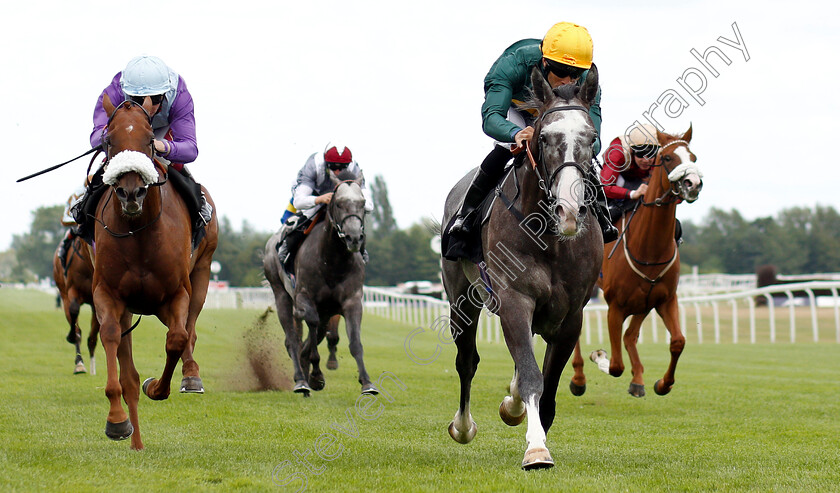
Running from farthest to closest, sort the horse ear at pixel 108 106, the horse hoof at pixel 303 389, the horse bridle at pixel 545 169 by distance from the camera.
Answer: the horse hoof at pixel 303 389, the horse ear at pixel 108 106, the horse bridle at pixel 545 169

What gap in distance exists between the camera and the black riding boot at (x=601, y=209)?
5840 mm

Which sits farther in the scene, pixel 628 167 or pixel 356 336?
pixel 628 167

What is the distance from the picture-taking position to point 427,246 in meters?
75.2

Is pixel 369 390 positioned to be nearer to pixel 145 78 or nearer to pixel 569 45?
pixel 145 78

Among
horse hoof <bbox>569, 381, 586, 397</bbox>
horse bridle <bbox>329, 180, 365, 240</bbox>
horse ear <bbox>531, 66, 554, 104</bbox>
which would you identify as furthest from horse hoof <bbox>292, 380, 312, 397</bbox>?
horse ear <bbox>531, 66, 554, 104</bbox>

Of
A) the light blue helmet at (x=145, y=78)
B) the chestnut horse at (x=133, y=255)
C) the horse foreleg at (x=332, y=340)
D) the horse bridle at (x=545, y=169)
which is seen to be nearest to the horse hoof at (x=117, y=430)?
Result: the chestnut horse at (x=133, y=255)

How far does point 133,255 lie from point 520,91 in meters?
2.75

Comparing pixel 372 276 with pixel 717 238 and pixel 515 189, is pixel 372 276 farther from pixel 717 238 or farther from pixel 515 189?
pixel 515 189

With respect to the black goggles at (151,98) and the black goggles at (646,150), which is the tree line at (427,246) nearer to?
the black goggles at (646,150)

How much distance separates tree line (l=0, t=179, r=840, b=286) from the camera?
76.1 meters

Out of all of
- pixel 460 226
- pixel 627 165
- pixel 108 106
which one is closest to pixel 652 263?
pixel 627 165

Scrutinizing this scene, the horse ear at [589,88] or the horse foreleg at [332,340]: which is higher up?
the horse ear at [589,88]

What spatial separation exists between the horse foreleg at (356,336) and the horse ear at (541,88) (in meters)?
4.65

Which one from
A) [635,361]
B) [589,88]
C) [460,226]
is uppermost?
[589,88]
